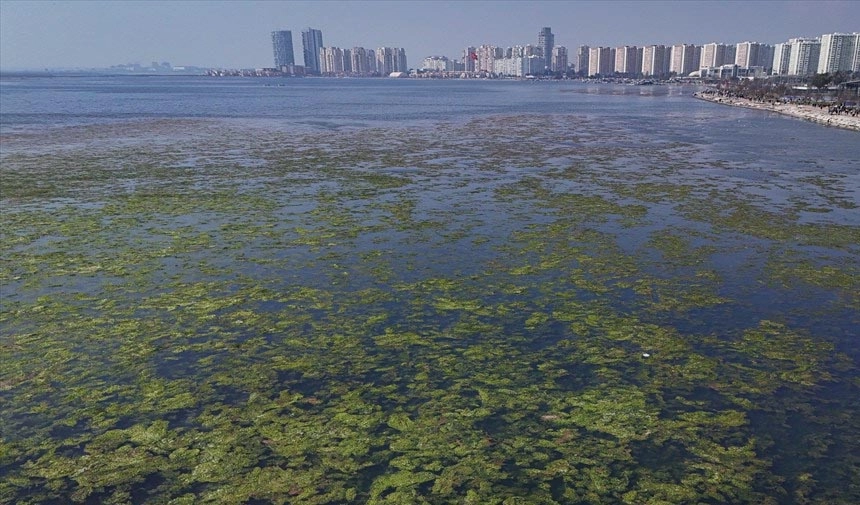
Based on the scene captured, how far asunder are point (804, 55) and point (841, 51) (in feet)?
49.3

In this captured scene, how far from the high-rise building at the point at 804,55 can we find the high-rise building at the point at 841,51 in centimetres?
643

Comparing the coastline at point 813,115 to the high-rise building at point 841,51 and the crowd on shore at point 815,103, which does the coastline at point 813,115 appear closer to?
the crowd on shore at point 815,103

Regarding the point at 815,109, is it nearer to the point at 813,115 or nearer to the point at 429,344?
the point at 813,115

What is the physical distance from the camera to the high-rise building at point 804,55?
192m

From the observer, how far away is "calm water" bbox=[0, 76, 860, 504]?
20.6 ft

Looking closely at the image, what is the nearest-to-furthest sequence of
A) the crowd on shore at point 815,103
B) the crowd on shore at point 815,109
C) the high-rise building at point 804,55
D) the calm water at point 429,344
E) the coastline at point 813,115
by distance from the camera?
the calm water at point 429,344 < the coastline at point 813,115 < the crowd on shore at point 815,109 < the crowd on shore at point 815,103 < the high-rise building at point 804,55

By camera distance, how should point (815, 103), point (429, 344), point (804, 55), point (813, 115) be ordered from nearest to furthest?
point (429, 344)
point (813, 115)
point (815, 103)
point (804, 55)

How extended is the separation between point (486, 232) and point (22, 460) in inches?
416

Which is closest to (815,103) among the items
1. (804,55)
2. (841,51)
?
(841,51)

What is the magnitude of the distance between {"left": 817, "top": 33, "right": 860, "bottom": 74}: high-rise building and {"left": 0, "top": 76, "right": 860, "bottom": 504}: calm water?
196203 millimetres

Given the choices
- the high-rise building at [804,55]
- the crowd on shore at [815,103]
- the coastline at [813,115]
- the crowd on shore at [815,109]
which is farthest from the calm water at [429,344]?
the high-rise building at [804,55]

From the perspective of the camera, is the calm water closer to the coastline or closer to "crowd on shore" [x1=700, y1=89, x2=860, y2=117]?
the coastline

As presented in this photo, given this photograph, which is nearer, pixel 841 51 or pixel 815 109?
pixel 815 109

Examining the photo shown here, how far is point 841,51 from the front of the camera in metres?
179
